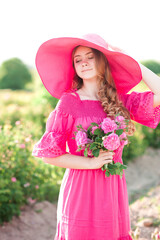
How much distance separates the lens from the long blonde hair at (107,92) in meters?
2.12

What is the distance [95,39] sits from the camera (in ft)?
6.78

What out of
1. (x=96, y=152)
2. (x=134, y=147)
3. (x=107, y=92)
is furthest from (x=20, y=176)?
(x=134, y=147)

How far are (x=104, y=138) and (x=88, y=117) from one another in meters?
0.28

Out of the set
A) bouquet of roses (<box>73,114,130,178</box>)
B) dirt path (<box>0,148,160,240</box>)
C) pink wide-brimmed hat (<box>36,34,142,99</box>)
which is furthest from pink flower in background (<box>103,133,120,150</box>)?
dirt path (<box>0,148,160,240</box>)

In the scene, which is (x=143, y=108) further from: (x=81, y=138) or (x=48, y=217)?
(x=48, y=217)

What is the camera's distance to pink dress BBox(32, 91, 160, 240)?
1990 mm

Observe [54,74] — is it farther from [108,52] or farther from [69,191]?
[69,191]

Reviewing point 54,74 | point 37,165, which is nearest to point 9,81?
point 37,165

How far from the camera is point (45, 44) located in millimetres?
2172

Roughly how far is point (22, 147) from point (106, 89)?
79.2 inches

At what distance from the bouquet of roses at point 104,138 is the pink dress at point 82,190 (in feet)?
0.40

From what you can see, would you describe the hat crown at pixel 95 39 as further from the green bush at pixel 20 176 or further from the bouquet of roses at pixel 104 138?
the green bush at pixel 20 176

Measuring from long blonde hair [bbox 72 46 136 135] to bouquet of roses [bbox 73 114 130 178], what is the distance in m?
0.17

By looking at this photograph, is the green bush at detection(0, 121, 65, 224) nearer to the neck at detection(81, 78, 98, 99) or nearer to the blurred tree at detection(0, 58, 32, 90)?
the neck at detection(81, 78, 98, 99)
